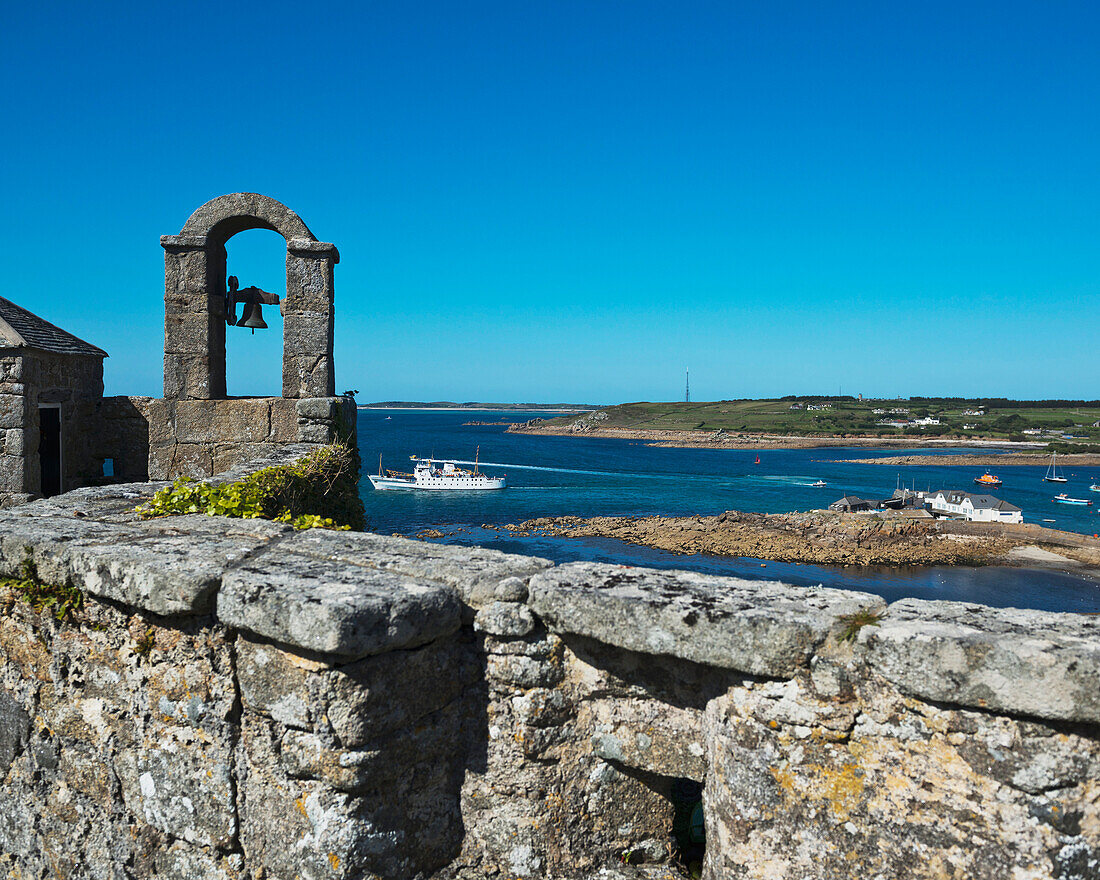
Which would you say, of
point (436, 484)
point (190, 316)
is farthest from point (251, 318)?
point (436, 484)

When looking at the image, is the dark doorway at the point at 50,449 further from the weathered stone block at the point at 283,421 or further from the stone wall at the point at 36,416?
the weathered stone block at the point at 283,421

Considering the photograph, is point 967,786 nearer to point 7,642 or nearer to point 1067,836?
point 1067,836

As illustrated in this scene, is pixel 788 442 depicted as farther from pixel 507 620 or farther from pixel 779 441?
pixel 507 620

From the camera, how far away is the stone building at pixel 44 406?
8.31 meters

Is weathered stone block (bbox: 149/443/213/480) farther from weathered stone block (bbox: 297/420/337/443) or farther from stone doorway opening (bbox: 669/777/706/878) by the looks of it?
stone doorway opening (bbox: 669/777/706/878)

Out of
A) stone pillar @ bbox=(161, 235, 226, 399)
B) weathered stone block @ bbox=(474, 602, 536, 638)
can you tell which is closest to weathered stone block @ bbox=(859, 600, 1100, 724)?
weathered stone block @ bbox=(474, 602, 536, 638)

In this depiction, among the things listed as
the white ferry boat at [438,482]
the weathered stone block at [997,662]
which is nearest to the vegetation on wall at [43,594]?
the weathered stone block at [997,662]

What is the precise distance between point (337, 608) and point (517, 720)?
96 centimetres

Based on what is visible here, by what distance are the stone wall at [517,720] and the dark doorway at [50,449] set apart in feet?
20.8

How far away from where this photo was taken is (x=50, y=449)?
8836mm

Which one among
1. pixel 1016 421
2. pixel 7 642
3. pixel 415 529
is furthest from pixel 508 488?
pixel 1016 421

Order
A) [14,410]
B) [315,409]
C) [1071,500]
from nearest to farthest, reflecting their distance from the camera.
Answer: [315,409]
[14,410]
[1071,500]

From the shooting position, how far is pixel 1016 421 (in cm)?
14925

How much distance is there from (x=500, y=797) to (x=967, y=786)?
5.86 feet
